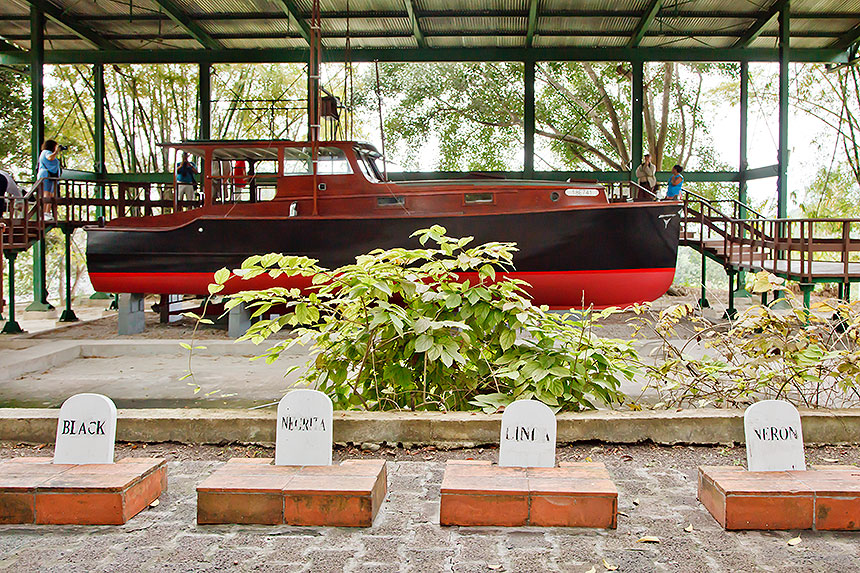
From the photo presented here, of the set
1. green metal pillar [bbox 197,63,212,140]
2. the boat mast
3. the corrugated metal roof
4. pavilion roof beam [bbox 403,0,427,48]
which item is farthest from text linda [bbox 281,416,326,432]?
green metal pillar [bbox 197,63,212,140]

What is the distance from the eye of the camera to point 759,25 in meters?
10.5

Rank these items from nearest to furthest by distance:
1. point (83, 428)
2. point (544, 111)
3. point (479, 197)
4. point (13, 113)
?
point (83, 428) → point (479, 197) → point (13, 113) → point (544, 111)

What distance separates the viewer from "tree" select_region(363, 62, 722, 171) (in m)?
14.7

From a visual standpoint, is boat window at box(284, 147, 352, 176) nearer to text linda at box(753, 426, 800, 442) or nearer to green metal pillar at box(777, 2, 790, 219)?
text linda at box(753, 426, 800, 442)

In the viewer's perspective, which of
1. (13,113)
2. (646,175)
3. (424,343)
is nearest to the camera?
(424,343)

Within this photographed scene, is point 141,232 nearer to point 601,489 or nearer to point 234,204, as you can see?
point 234,204

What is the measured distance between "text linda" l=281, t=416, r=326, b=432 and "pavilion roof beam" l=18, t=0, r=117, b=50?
9.83 metres

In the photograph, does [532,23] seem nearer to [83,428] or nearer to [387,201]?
[387,201]

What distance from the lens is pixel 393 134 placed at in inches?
574

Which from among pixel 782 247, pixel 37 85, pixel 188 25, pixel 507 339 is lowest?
pixel 507 339

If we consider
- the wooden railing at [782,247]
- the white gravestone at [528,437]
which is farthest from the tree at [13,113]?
the white gravestone at [528,437]

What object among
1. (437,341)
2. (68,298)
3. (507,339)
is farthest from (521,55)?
(437,341)

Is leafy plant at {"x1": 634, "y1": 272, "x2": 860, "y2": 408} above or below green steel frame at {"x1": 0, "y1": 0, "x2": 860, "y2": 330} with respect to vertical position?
below

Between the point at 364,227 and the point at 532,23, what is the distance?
4615mm
